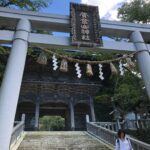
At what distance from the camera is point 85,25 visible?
21.1ft

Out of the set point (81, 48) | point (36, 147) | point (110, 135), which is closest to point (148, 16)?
point (110, 135)

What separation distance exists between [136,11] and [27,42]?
10.1 meters

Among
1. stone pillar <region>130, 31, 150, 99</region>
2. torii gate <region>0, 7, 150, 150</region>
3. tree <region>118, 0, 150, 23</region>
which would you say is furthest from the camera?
tree <region>118, 0, 150, 23</region>

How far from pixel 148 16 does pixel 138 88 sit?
455cm

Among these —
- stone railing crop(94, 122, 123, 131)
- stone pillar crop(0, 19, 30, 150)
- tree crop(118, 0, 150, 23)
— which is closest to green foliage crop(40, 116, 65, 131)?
stone railing crop(94, 122, 123, 131)

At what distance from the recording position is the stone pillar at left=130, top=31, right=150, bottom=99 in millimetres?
5881

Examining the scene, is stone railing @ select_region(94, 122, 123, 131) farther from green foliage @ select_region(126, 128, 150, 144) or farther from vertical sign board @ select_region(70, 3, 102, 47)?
vertical sign board @ select_region(70, 3, 102, 47)

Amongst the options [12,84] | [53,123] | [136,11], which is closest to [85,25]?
[12,84]

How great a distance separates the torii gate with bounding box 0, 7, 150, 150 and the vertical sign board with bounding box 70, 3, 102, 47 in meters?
0.20

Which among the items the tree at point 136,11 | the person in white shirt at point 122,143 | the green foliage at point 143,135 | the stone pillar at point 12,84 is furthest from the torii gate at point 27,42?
the tree at point 136,11

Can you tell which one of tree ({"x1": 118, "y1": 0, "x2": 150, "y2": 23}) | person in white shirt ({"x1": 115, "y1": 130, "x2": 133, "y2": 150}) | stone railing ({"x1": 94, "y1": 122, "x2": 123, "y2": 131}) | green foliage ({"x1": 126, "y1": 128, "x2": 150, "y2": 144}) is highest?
tree ({"x1": 118, "y1": 0, "x2": 150, "y2": 23})

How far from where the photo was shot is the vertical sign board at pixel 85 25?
6.11m

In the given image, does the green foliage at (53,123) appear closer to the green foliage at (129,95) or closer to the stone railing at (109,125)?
the green foliage at (129,95)

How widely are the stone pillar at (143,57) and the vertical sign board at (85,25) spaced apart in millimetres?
1184
